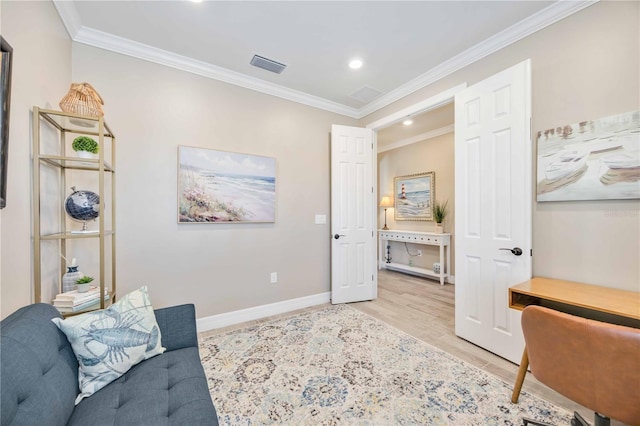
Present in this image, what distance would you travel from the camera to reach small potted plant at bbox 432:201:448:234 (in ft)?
15.3

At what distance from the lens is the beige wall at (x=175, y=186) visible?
2.35 meters

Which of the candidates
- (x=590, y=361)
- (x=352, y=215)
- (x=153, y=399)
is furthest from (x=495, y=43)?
(x=153, y=399)

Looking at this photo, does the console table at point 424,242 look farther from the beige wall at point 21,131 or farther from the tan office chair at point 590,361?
the beige wall at point 21,131

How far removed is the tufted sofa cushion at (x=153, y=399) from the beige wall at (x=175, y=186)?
138cm

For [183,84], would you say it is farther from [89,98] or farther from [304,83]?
[304,83]

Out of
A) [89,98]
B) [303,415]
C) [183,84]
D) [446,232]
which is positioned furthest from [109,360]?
[446,232]

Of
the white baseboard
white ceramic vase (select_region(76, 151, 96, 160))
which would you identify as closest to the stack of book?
white ceramic vase (select_region(76, 151, 96, 160))

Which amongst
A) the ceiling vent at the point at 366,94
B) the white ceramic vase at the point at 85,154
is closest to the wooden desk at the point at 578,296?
the ceiling vent at the point at 366,94

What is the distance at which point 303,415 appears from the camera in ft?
5.15

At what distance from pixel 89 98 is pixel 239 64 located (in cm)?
140

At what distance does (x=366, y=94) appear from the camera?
337cm

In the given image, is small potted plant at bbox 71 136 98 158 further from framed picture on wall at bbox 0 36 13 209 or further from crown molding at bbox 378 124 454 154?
crown molding at bbox 378 124 454 154

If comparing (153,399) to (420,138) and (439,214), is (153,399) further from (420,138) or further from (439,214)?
(420,138)

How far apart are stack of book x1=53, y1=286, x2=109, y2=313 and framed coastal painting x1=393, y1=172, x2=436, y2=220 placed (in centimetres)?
487
